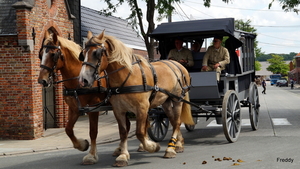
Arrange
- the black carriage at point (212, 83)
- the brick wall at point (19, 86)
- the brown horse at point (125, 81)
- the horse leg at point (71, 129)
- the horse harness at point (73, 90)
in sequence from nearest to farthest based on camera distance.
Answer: the brown horse at point (125, 81)
the horse harness at point (73, 90)
the horse leg at point (71, 129)
the black carriage at point (212, 83)
the brick wall at point (19, 86)

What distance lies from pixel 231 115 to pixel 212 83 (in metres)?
0.88

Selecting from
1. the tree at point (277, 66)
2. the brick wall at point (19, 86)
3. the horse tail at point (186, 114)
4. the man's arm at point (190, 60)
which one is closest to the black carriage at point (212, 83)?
the horse tail at point (186, 114)

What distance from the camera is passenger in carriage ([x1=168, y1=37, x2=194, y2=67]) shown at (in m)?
10.5

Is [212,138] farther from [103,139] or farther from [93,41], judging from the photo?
[93,41]

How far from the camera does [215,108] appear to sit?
31.6 ft

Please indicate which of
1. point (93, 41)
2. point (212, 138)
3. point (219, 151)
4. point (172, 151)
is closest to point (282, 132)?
point (212, 138)

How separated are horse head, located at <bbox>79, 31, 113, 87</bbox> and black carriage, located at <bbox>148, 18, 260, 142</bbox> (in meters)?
2.94

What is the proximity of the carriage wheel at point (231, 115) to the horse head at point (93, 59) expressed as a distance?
3.48 metres

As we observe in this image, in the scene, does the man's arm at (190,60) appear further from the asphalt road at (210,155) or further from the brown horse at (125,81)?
the brown horse at (125,81)

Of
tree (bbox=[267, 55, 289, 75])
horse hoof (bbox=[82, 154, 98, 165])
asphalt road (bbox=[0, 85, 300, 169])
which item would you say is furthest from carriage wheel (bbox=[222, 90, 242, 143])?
tree (bbox=[267, 55, 289, 75])

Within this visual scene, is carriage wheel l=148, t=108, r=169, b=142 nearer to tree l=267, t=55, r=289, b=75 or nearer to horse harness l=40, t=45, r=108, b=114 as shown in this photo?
horse harness l=40, t=45, r=108, b=114

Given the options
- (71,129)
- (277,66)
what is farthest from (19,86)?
(277,66)

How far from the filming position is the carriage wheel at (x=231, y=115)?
9203 mm

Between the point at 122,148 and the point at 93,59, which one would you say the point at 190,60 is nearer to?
the point at 122,148
